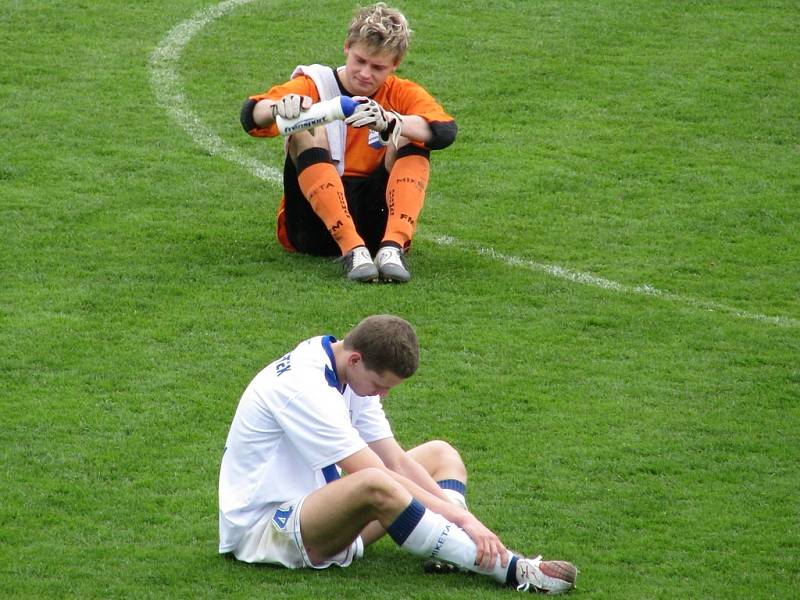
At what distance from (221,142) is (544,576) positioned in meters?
6.41

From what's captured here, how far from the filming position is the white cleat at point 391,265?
8539 mm

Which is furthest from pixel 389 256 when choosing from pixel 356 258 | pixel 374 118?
pixel 374 118

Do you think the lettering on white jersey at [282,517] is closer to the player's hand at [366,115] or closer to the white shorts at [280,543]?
the white shorts at [280,543]

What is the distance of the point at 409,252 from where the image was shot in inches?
363

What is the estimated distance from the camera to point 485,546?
5273 millimetres

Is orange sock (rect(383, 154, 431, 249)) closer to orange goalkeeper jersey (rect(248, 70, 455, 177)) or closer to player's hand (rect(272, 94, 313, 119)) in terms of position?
orange goalkeeper jersey (rect(248, 70, 455, 177))

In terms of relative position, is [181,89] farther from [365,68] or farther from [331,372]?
[331,372]

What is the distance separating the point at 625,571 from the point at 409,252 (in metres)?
3.99

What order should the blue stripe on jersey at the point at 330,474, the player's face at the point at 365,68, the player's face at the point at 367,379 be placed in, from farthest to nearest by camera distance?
the player's face at the point at 365,68 → the blue stripe on jersey at the point at 330,474 → the player's face at the point at 367,379

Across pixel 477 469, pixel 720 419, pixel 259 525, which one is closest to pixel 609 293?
pixel 720 419

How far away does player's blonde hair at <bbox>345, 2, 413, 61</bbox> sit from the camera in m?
8.27

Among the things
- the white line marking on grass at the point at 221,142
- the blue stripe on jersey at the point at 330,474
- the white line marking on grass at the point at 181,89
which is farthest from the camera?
the white line marking on grass at the point at 181,89

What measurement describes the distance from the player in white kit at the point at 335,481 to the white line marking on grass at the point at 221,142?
3.47 meters

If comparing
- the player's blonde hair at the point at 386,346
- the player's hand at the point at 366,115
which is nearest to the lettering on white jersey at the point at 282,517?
the player's blonde hair at the point at 386,346
